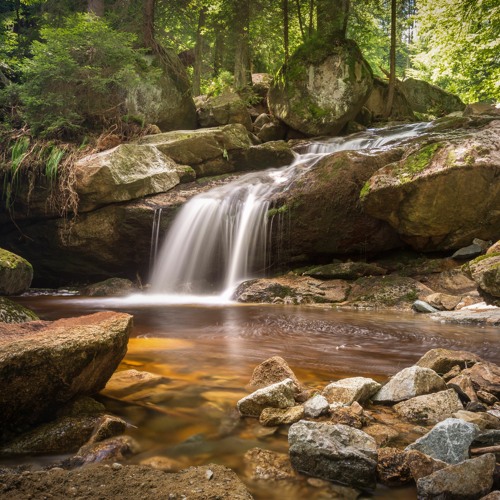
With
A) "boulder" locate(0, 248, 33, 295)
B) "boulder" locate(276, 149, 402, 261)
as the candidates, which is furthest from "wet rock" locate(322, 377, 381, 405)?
"boulder" locate(0, 248, 33, 295)

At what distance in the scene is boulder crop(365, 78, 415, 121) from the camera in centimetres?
1804

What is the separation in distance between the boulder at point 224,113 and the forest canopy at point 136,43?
2.16m

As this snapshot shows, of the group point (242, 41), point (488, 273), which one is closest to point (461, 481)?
point (488, 273)

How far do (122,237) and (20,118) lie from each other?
4.80 metres

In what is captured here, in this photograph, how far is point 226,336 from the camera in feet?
18.3

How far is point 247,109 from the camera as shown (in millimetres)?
16750

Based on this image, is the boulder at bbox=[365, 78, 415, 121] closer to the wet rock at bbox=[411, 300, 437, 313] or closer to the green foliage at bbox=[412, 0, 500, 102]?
the green foliage at bbox=[412, 0, 500, 102]

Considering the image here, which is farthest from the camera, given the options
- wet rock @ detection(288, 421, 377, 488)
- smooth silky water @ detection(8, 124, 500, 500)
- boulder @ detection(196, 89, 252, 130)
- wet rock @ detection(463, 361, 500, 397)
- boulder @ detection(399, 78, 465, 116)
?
boulder @ detection(399, 78, 465, 116)

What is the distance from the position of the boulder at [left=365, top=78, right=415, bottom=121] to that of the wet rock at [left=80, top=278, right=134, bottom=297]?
12.3 metres

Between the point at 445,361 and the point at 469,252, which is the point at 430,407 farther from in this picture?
the point at 469,252

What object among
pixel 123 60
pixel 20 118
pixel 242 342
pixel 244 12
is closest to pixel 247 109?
pixel 244 12

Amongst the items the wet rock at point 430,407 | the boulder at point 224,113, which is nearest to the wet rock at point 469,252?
the wet rock at point 430,407

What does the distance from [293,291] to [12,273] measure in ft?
18.8

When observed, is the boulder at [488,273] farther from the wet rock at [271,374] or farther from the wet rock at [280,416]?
the wet rock at [280,416]
